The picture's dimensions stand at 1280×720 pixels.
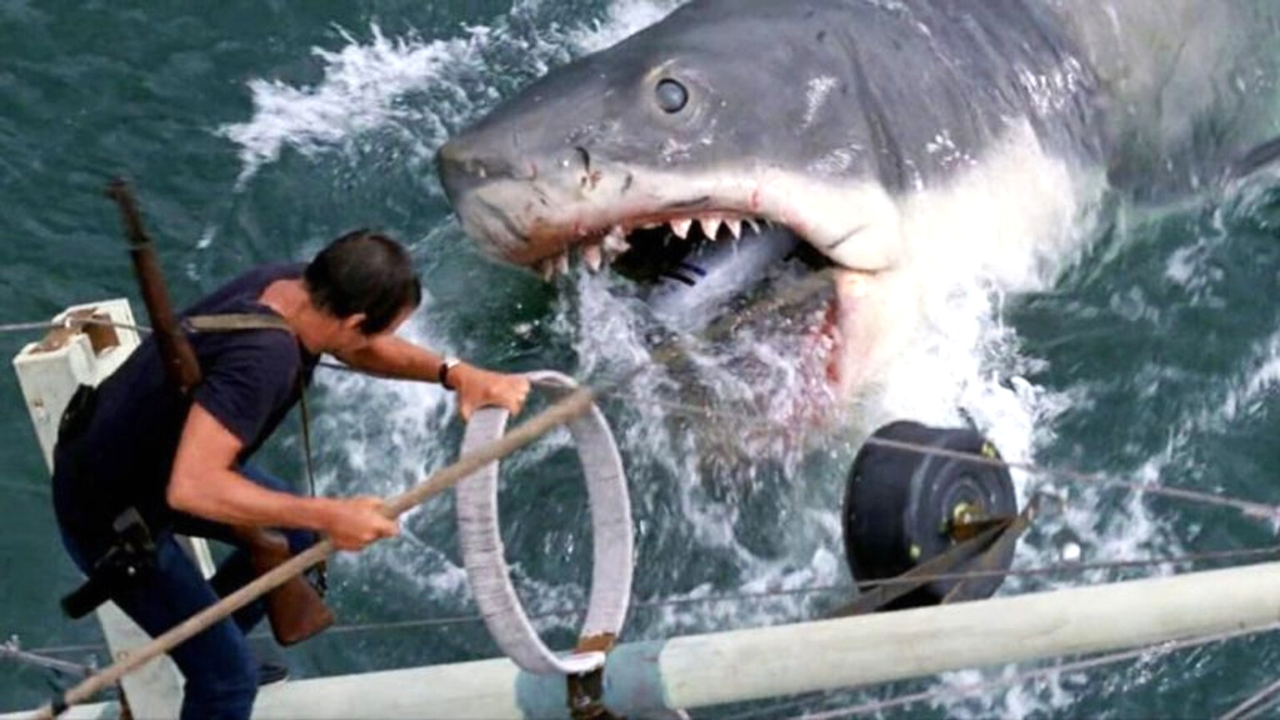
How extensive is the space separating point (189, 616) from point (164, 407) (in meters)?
0.41

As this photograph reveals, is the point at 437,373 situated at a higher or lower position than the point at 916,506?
higher

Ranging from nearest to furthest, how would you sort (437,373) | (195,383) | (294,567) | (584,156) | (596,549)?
1. (294,567)
2. (195,383)
3. (596,549)
4. (437,373)
5. (584,156)

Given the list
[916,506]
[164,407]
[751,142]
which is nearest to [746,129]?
[751,142]

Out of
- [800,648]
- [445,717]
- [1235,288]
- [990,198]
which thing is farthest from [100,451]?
[1235,288]

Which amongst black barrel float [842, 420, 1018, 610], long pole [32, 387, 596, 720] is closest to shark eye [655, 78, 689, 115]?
black barrel float [842, 420, 1018, 610]

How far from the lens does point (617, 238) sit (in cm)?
430

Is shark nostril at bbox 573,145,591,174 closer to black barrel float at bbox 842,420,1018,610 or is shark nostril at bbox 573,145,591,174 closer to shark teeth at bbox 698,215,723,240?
shark teeth at bbox 698,215,723,240

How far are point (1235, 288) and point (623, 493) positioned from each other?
2.76 meters

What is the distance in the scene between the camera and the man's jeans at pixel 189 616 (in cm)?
340

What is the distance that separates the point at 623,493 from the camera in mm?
3270

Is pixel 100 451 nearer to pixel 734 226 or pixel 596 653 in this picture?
pixel 596 653

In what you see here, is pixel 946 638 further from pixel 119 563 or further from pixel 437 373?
pixel 119 563

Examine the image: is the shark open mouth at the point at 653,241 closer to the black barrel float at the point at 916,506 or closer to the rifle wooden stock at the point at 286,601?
the black barrel float at the point at 916,506

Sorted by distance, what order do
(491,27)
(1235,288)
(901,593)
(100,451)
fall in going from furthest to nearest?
(491,27)
(1235,288)
(901,593)
(100,451)
